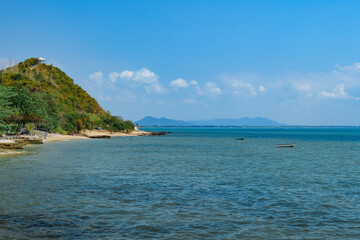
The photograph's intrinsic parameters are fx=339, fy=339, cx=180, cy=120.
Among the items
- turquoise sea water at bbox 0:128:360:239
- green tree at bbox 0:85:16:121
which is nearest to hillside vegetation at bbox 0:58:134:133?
green tree at bbox 0:85:16:121

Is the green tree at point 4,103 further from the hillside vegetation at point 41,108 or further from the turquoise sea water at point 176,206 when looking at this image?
the turquoise sea water at point 176,206

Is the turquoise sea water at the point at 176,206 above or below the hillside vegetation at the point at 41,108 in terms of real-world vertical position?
below

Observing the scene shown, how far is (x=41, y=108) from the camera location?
89375mm

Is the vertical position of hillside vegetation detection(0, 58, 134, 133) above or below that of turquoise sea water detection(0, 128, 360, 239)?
above

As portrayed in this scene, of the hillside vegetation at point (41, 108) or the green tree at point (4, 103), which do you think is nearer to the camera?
the green tree at point (4, 103)

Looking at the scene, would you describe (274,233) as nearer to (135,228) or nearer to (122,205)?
Answer: (135,228)

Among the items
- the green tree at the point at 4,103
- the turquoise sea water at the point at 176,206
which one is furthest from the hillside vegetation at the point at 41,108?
the turquoise sea water at the point at 176,206

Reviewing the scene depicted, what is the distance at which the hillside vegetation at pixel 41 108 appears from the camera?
7838 centimetres

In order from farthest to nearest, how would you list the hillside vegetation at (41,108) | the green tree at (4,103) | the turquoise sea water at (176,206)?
the hillside vegetation at (41,108) → the green tree at (4,103) → the turquoise sea water at (176,206)

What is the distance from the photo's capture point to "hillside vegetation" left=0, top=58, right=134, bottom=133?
7838cm

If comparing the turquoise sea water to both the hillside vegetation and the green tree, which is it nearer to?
the green tree

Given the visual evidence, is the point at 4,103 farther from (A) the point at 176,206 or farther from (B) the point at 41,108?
(A) the point at 176,206

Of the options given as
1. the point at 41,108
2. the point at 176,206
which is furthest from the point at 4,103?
the point at 176,206

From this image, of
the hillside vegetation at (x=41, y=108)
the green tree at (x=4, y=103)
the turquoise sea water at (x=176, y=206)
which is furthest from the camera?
the hillside vegetation at (x=41, y=108)
